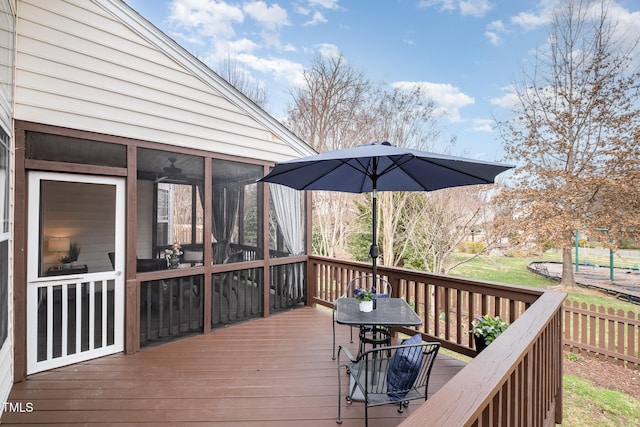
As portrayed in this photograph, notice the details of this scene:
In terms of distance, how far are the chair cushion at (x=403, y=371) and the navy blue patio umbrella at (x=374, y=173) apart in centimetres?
121

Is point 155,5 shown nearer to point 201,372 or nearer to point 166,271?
point 166,271

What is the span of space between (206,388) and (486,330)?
2.52 metres

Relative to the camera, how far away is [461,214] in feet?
26.7

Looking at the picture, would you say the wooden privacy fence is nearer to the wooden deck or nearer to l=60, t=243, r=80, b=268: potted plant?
the wooden deck

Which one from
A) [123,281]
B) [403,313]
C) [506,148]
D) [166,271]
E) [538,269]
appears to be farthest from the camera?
[538,269]

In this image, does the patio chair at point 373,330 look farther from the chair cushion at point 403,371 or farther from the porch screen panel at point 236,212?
the porch screen panel at point 236,212

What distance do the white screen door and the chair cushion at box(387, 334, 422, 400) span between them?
3008 mm


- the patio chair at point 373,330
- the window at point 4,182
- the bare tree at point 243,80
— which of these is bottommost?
the patio chair at point 373,330

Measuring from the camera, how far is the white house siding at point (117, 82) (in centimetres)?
299

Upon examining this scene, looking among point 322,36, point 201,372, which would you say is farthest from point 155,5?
point 201,372

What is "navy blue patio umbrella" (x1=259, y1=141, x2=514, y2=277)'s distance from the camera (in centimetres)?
273

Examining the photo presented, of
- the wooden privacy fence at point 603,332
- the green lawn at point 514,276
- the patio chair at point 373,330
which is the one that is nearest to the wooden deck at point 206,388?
the patio chair at point 373,330

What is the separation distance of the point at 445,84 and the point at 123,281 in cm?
986

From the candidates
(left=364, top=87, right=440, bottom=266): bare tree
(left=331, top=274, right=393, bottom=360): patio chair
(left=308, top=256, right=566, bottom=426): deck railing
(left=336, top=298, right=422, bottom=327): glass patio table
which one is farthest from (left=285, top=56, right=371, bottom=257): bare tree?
(left=336, top=298, right=422, bottom=327): glass patio table
